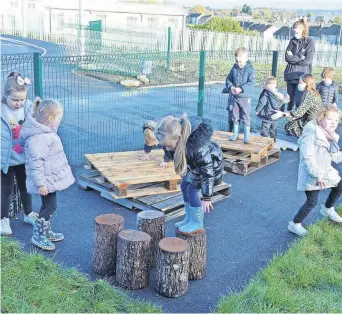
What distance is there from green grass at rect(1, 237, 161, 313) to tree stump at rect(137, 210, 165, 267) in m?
0.71

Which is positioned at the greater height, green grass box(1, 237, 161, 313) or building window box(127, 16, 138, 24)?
building window box(127, 16, 138, 24)

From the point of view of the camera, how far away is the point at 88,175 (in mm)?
6914

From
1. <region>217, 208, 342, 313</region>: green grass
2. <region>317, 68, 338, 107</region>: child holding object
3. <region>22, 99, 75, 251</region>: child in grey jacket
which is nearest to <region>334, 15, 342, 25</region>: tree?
<region>317, 68, 338, 107</region>: child holding object

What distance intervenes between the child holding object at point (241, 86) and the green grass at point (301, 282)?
3191 mm

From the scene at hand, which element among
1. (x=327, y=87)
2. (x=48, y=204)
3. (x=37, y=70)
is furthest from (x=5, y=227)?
(x=327, y=87)

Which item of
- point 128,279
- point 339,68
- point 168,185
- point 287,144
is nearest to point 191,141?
point 128,279

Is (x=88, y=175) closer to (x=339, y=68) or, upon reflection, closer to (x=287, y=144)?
(x=287, y=144)

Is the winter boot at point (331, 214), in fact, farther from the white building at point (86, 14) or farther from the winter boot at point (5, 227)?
the white building at point (86, 14)

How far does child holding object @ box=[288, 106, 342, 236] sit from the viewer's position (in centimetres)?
538

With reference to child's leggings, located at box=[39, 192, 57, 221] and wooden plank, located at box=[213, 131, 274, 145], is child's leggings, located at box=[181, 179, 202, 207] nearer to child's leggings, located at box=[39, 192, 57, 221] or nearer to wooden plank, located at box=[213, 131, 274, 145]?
child's leggings, located at box=[39, 192, 57, 221]

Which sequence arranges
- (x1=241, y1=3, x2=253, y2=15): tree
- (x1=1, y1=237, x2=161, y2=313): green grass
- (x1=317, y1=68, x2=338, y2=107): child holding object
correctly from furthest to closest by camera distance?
1. (x1=241, y1=3, x2=253, y2=15): tree
2. (x1=317, y1=68, x2=338, y2=107): child holding object
3. (x1=1, y1=237, x2=161, y2=313): green grass

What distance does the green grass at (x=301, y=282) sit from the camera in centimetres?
399

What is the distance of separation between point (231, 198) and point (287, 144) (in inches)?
132

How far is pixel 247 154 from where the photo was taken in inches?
326
